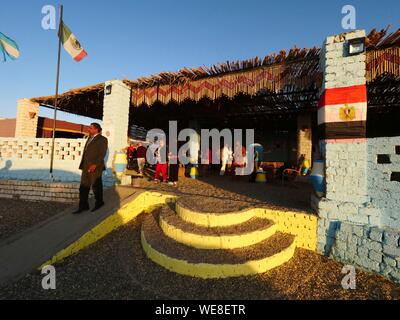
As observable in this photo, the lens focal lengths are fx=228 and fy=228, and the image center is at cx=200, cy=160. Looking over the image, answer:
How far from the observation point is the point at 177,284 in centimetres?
290

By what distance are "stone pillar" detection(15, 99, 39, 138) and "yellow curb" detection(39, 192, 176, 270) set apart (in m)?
8.60

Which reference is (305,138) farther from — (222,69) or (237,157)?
(222,69)

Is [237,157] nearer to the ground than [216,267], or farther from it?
farther from it

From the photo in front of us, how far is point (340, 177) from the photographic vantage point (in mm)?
3867

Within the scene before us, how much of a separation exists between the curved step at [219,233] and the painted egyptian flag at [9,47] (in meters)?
7.51

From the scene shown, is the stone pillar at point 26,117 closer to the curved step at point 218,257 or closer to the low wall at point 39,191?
the low wall at point 39,191

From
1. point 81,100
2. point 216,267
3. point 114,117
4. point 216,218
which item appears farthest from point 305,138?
point 81,100

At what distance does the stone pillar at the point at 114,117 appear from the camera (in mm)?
7152

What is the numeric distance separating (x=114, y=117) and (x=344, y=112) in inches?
243

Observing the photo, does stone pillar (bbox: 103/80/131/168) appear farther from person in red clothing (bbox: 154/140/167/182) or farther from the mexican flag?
the mexican flag

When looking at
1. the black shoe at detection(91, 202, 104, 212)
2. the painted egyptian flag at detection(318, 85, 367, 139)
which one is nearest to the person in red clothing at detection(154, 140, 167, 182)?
the black shoe at detection(91, 202, 104, 212)

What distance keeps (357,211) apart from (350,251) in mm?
632
